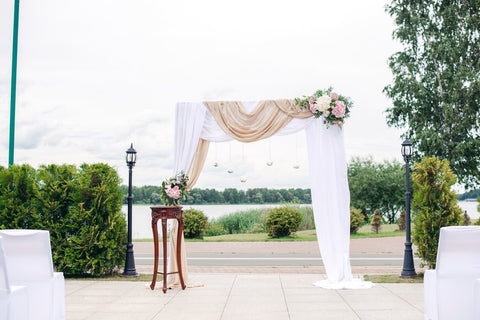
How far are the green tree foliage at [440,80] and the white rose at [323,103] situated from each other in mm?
11059

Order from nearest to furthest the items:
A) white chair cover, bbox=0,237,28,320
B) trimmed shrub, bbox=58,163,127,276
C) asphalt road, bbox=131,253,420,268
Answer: white chair cover, bbox=0,237,28,320 < trimmed shrub, bbox=58,163,127,276 < asphalt road, bbox=131,253,420,268

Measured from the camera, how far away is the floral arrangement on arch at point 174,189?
774 centimetres

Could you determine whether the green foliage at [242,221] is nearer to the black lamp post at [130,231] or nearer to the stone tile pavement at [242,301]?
the black lamp post at [130,231]

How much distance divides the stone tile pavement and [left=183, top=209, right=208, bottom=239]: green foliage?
340 inches

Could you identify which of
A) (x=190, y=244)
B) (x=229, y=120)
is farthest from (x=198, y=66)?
(x=190, y=244)

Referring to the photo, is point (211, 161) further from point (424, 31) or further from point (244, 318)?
point (424, 31)

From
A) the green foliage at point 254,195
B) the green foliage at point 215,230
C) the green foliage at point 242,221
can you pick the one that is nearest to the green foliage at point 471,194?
the green foliage at point 254,195

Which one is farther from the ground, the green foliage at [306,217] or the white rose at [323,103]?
the white rose at [323,103]

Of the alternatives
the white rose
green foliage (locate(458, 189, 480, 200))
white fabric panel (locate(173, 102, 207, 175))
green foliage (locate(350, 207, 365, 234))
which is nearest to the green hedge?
white fabric panel (locate(173, 102, 207, 175))

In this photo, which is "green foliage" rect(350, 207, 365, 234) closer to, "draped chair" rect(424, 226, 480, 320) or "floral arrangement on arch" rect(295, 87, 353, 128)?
"floral arrangement on arch" rect(295, 87, 353, 128)

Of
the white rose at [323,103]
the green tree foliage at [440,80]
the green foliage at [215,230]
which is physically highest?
the green tree foliage at [440,80]

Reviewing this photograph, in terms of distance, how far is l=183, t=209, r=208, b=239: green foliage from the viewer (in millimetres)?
17094

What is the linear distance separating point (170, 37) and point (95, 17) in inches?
83.3

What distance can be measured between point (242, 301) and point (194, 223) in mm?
10698
